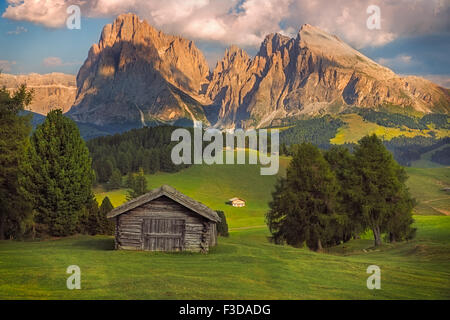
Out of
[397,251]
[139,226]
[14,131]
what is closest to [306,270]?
[139,226]

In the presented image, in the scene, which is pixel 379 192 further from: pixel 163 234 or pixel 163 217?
pixel 163 234

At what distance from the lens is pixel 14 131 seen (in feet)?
146

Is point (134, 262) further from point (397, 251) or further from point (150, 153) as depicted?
point (150, 153)

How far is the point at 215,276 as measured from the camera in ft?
75.2

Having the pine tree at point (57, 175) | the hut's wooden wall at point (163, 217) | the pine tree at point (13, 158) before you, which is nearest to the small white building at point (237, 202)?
the pine tree at point (57, 175)

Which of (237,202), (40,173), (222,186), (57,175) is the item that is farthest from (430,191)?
(40,173)

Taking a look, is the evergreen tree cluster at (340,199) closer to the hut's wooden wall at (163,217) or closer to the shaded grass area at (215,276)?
the shaded grass area at (215,276)

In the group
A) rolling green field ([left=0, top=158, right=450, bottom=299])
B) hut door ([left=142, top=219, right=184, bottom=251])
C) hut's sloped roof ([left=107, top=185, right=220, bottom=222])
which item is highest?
hut's sloped roof ([left=107, top=185, right=220, bottom=222])

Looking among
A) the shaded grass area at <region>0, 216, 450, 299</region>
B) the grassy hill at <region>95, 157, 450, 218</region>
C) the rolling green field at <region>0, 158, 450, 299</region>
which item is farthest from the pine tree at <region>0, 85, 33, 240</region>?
the grassy hill at <region>95, 157, 450, 218</region>

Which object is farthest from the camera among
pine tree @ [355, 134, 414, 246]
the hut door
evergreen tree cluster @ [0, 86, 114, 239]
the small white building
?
the small white building

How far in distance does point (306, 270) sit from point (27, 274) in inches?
605

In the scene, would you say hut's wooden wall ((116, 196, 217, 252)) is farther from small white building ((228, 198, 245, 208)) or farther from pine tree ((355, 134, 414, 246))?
small white building ((228, 198, 245, 208))

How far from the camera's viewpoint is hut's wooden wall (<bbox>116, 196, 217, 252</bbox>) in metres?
33.2

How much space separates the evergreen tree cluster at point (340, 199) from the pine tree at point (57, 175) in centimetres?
2197
